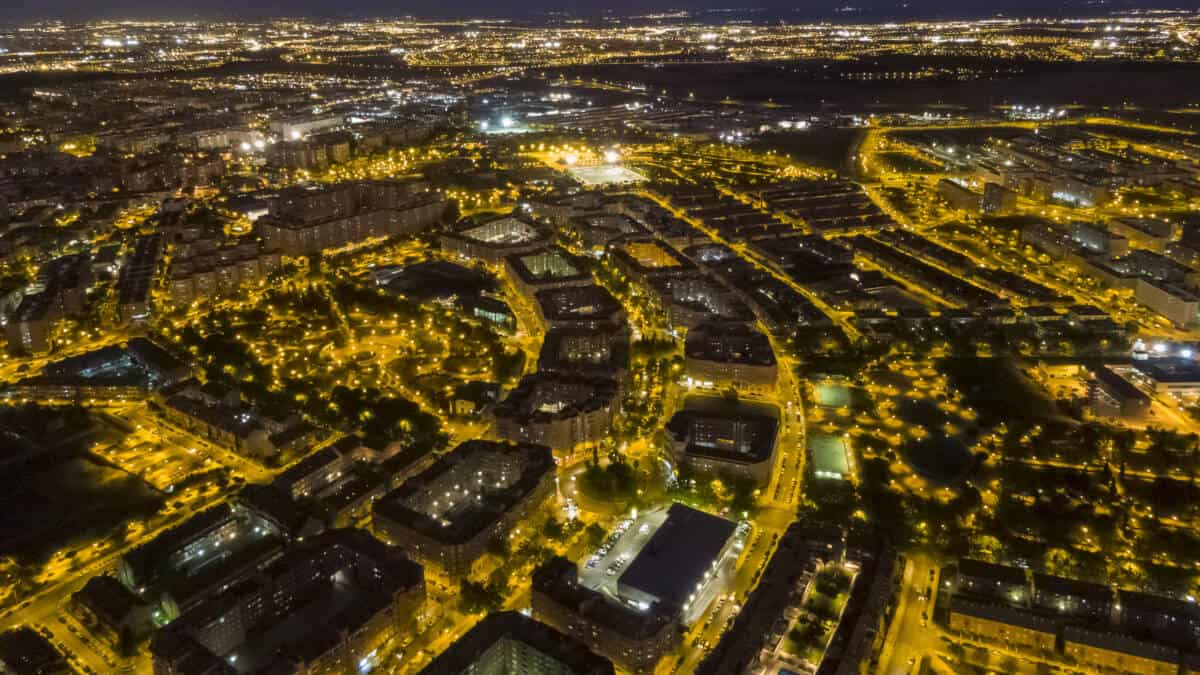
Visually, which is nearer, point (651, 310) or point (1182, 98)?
point (651, 310)

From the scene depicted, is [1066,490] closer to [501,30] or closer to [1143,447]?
[1143,447]

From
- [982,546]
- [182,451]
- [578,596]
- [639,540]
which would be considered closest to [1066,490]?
Result: [982,546]

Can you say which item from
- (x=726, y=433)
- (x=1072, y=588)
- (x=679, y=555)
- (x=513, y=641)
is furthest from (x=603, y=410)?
(x=1072, y=588)

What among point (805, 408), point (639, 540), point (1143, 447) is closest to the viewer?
point (639, 540)

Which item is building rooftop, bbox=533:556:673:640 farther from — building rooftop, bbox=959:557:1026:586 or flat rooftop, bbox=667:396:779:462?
building rooftop, bbox=959:557:1026:586

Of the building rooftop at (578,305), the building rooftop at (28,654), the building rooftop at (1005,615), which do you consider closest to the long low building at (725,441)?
the building rooftop at (1005,615)

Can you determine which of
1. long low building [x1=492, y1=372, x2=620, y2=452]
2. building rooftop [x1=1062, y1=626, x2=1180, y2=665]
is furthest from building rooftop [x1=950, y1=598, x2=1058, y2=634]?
long low building [x1=492, y1=372, x2=620, y2=452]

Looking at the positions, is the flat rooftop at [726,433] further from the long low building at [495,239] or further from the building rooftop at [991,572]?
the long low building at [495,239]
